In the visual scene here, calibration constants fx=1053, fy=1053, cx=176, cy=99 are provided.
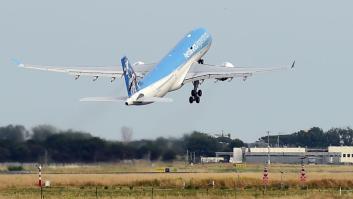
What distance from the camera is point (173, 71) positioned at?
115688mm

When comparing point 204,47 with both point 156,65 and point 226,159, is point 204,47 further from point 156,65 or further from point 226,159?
point 226,159

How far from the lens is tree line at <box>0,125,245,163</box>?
106m

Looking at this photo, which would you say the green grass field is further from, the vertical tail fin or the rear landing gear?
the vertical tail fin

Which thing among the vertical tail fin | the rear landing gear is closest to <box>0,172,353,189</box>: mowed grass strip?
the rear landing gear

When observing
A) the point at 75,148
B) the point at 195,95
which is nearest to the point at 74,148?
the point at 75,148

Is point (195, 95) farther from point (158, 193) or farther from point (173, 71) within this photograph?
point (158, 193)

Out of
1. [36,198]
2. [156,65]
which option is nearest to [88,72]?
[156,65]

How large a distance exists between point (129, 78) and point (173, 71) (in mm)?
10242

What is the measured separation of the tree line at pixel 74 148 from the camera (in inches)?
4186

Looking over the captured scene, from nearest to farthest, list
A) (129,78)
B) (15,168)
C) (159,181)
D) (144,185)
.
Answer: (129,78) < (144,185) < (159,181) < (15,168)

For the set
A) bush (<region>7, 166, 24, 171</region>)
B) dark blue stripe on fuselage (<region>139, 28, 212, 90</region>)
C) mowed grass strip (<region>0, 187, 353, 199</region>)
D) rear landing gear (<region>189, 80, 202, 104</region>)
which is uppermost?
dark blue stripe on fuselage (<region>139, 28, 212, 90</region>)

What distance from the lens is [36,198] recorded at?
3492 inches

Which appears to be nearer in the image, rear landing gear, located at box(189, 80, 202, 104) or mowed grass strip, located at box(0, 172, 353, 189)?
mowed grass strip, located at box(0, 172, 353, 189)

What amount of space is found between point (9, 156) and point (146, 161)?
47.2 feet
